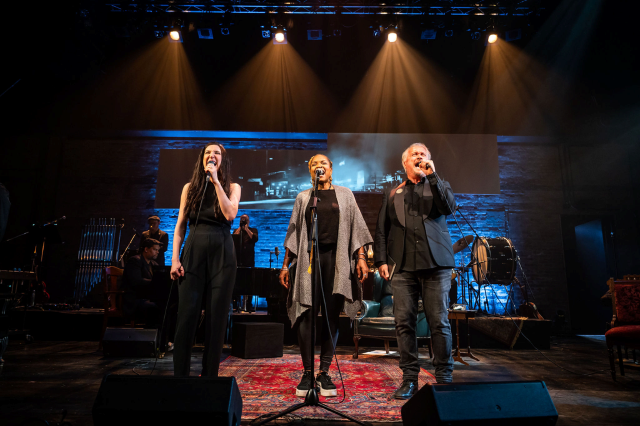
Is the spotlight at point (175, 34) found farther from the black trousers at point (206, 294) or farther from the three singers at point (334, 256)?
the black trousers at point (206, 294)

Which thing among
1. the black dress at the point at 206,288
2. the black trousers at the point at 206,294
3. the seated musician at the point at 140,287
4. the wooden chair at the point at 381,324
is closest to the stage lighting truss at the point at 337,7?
the seated musician at the point at 140,287

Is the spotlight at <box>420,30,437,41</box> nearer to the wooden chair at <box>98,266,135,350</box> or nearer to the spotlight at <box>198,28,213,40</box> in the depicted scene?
the spotlight at <box>198,28,213,40</box>

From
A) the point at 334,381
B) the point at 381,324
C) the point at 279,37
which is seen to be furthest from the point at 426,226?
the point at 279,37

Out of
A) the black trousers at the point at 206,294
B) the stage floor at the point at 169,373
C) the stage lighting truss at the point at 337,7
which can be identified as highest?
the stage lighting truss at the point at 337,7

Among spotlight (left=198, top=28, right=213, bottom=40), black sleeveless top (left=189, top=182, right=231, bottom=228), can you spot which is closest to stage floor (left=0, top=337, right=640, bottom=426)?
black sleeveless top (left=189, top=182, right=231, bottom=228)

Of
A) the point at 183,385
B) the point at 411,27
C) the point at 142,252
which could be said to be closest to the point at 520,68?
the point at 411,27

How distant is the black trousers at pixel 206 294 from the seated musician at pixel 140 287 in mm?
2765

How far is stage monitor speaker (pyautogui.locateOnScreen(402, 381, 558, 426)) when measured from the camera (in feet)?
4.75

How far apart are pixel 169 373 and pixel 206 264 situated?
6.49 feet

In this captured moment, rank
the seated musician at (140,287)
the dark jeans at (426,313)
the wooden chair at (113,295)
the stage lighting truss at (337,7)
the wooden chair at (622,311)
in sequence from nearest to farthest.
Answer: the dark jeans at (426,313) < the wooden chair at (622,311) < the seated musician at (140,287) < the wooden chair at (113,295) < the stage lighting truss at (337,7)

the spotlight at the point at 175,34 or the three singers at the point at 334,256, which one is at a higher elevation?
the spotlight at the point at 175,34

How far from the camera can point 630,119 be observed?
8219 mm

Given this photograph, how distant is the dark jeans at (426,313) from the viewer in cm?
255

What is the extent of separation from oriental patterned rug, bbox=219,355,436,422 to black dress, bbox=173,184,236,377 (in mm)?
463
